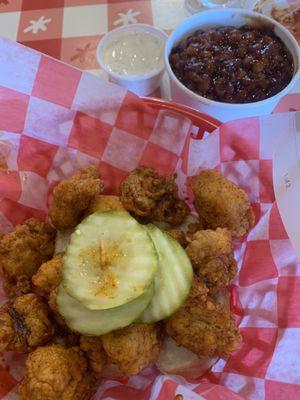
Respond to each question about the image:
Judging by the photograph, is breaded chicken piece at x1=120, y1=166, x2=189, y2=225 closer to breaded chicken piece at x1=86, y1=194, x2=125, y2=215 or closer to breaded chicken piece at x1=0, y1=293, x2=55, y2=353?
breaded chicken piece at x1=86, y1=194, x2=125, y2=215

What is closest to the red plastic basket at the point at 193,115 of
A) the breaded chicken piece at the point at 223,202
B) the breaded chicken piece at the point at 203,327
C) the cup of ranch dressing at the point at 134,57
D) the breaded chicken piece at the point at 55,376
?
the breaded chicken piece at the point at 223,202

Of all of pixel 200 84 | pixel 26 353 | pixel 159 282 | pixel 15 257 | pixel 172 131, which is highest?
pixel 200 84

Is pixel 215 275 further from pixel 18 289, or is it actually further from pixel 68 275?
pixel 18 289

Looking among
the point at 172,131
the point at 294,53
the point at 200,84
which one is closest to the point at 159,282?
the point at 172,131

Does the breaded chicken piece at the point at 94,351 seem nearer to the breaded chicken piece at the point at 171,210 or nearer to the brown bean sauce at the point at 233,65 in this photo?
the breaded chicken piece at the point at 171,210

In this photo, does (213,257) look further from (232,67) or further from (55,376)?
(232,67)

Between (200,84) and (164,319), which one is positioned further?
(200,84)

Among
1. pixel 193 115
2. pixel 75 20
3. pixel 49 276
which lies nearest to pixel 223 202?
pixel 193 115

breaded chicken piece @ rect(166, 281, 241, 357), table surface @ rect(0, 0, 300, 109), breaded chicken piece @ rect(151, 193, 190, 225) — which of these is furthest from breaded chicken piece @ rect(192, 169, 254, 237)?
table surface @ rect(0, 0, 300, 109)
